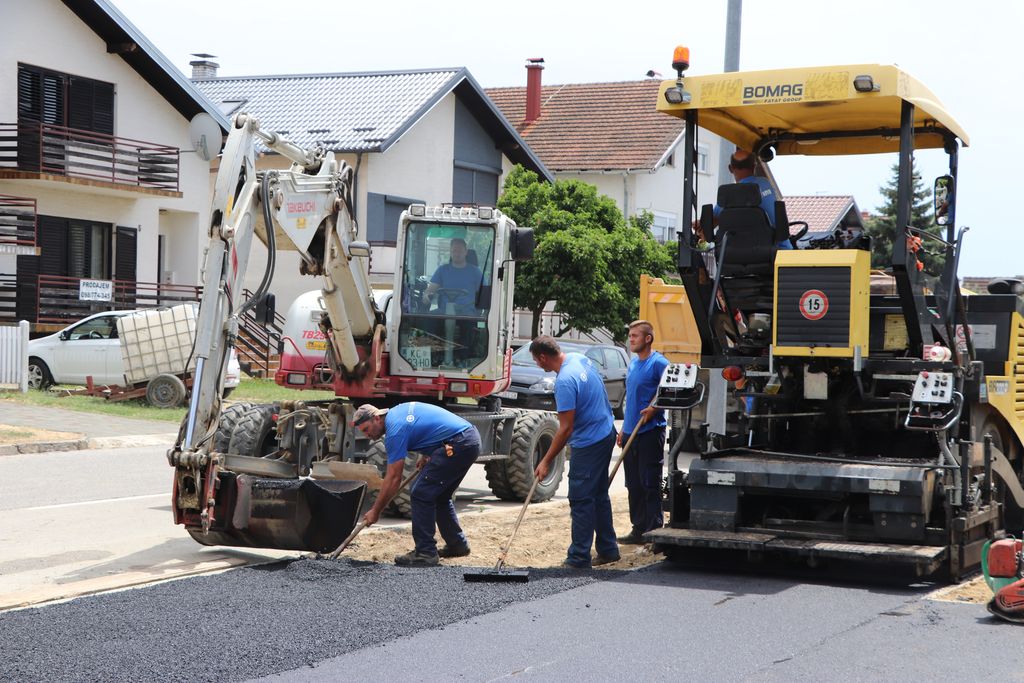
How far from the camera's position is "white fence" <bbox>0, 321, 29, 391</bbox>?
2259cm

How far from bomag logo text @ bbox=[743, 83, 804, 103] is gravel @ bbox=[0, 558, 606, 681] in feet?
11.6

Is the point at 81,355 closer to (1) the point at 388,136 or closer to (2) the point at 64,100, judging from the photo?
(2) the point at 64,100

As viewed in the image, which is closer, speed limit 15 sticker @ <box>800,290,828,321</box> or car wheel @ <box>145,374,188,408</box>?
speed limit 15 sticker @ <box>800,290,828,321</box>

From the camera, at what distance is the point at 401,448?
372 inches

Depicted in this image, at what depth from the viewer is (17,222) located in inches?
1028

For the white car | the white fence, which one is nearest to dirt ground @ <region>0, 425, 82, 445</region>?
Result: the white fence

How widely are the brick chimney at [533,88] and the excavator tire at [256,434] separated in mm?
34535

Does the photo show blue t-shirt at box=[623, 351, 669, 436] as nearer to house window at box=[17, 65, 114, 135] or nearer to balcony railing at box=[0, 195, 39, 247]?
balcony railing at box=[0, 195, 39, 247]

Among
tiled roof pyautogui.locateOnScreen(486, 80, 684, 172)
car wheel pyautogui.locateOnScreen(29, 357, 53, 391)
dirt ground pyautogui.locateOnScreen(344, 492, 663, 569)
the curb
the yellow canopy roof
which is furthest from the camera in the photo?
tiled roof pyautogui.locateOnScreen(486, 80, 684, 172)

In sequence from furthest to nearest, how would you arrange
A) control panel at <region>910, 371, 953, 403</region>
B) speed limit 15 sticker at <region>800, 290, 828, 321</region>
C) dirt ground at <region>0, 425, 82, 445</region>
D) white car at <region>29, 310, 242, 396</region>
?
white car at <region>29, 310, 242, 396</region>
dirt ground at <region>0, 425, 82, 445</region>
speed limit 15 sticker at <region>800, 290, 828, 321</region>
control panel at <region>910, 371, 953, 403</region>

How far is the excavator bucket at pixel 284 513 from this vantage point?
9.46m

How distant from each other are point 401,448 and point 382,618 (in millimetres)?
2039

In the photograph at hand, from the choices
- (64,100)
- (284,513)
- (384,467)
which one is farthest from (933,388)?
(64,100)

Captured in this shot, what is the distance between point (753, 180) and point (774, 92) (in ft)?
2.47
